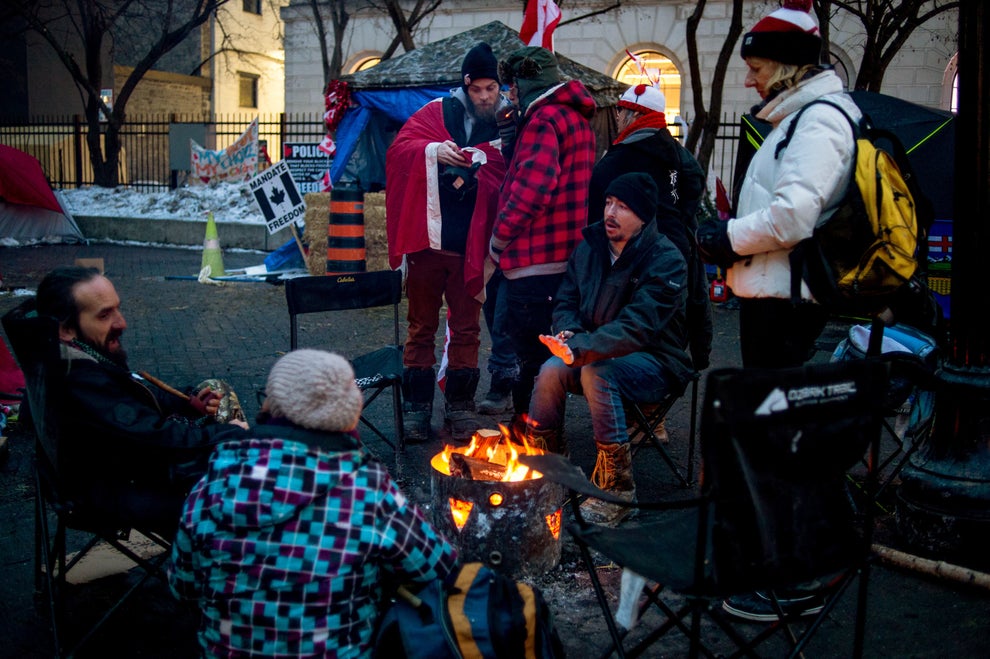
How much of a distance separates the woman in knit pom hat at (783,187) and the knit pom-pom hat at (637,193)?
619mm

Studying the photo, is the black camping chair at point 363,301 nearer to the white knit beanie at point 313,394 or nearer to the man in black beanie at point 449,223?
Result: the man in black beanie at point 449,223

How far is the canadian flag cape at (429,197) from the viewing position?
5203 mm

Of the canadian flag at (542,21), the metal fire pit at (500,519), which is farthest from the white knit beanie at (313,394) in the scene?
the canadian flag at (542,21)

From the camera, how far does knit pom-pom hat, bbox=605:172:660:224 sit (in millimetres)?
4203

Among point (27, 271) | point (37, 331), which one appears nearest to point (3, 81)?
point (27, 271)

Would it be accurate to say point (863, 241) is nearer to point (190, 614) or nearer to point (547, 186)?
point (547, 186)

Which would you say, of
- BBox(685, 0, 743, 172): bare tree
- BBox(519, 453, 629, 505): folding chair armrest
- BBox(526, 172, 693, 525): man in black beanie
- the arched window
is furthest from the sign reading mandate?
the arched window

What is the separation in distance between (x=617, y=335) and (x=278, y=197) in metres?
8.12

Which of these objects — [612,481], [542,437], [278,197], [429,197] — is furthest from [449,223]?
[278,197]

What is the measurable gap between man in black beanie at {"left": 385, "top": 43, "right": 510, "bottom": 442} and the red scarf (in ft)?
2.24

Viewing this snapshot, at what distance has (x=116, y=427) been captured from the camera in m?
2.80

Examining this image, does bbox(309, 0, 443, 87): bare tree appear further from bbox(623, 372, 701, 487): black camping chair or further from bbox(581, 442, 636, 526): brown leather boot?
bbox(581, 442, 636, 526): brown leather boot

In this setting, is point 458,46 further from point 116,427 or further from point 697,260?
point 116,427

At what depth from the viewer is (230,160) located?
58.6 ft
